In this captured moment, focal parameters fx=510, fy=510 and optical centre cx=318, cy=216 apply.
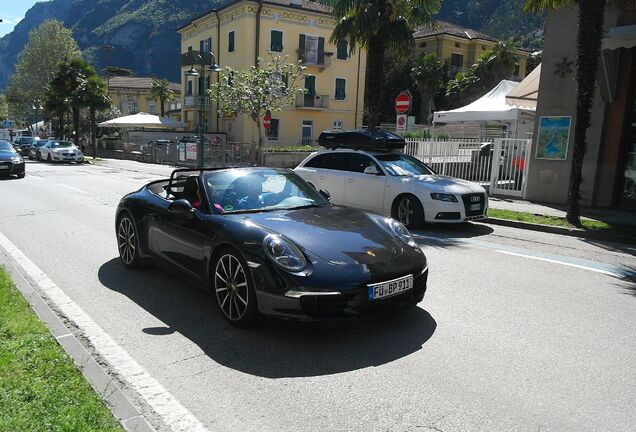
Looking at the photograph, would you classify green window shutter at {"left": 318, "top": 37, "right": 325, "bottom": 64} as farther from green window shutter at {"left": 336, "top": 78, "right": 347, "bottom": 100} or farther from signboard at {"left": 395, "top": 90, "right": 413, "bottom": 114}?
signboard at {"left": 395, "top": 90, "right": 413, "bottom": 114}

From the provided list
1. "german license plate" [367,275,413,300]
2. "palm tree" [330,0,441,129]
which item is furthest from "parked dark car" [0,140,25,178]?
"german license plate" [367,275,413,300]

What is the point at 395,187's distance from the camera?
10.1 meters

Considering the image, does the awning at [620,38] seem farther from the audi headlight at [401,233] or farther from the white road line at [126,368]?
the white road line at [126,368]

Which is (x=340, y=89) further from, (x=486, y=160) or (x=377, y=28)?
(x=377, y=28)

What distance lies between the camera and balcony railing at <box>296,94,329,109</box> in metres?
44.4

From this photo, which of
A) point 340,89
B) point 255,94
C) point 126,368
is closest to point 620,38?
point 126,368

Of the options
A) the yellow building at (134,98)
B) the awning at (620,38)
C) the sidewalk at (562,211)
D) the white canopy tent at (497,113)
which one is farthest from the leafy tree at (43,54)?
the awning at (620,38)

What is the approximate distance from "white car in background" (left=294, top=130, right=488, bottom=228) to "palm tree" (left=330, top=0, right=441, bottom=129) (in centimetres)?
454

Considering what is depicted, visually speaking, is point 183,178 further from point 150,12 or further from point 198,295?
point 150,12

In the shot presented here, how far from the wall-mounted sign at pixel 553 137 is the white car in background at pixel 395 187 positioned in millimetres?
5490

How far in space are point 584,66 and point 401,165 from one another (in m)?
4.30

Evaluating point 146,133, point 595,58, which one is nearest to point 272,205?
point 595,58

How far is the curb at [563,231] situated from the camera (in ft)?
31.5

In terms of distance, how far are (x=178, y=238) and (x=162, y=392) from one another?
2.16 metres
